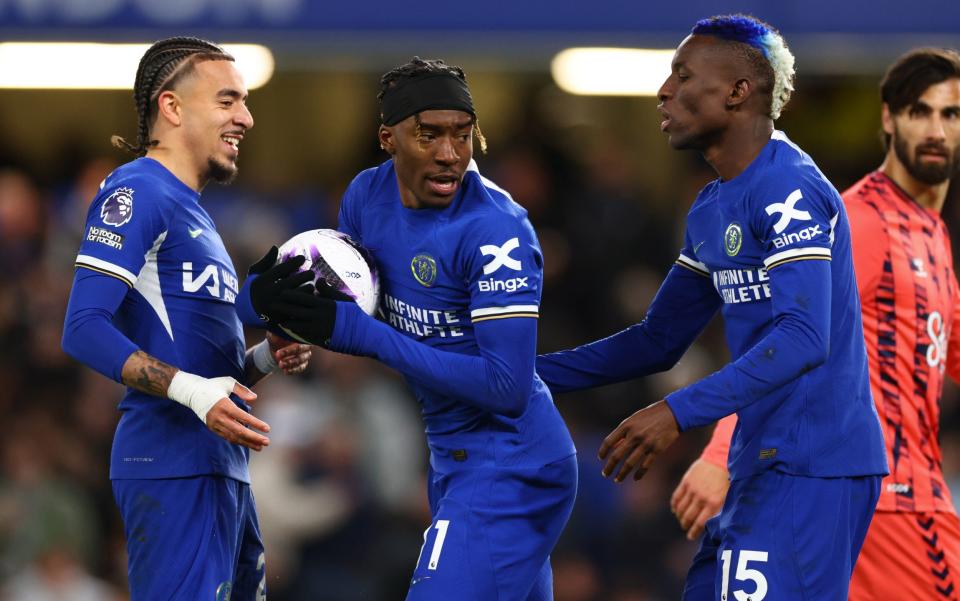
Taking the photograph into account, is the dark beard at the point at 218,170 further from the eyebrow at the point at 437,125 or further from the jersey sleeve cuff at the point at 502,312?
the jersey sleeve cuff at the point at 502,312

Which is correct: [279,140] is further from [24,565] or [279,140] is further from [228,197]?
[24,565]

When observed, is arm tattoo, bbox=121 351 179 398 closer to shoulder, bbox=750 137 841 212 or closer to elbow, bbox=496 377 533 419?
elbow, bbox=496 377 533 419

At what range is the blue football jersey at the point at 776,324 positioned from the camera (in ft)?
14.3

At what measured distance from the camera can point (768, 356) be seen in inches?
170

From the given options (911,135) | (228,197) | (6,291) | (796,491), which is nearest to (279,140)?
(228,197)

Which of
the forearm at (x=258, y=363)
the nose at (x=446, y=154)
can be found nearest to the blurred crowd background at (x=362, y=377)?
the forearm at (x=258, y=363)

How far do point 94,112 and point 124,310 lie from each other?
829 centimetres

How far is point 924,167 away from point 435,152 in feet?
6.28

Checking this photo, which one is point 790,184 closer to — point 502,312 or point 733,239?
point 733,239

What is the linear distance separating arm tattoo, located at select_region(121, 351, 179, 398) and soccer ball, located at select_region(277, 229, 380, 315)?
506 millimetres

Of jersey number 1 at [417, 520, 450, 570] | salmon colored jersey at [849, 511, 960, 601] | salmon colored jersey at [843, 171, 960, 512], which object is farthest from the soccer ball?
salmon colored jersey at [849, 511, 960, 601]

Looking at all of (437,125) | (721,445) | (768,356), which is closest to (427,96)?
(437,125)

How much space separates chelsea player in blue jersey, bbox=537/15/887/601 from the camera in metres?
4.36

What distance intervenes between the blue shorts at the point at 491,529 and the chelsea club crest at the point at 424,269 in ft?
1.78
